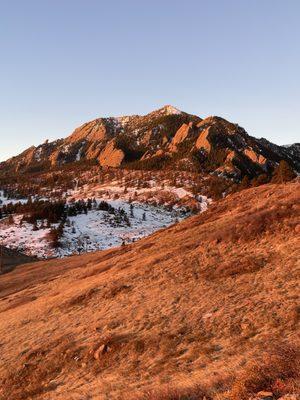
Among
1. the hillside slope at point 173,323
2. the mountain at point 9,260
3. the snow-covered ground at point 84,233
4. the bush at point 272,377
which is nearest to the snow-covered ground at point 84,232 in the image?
the snow-covered ground at point 84,233

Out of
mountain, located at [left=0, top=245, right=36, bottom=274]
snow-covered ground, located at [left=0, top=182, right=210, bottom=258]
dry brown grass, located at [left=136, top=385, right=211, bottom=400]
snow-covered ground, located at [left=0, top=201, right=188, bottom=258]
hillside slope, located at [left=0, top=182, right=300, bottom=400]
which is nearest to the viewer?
dry brown grass, located at [left=136, top=385, right=211, bottom=400]

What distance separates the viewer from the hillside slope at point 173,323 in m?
15.9

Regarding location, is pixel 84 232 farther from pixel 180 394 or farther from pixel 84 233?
pixel 180 394

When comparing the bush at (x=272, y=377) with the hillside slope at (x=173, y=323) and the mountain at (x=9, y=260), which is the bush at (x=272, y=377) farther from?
the mountain at (x=9, y=260)

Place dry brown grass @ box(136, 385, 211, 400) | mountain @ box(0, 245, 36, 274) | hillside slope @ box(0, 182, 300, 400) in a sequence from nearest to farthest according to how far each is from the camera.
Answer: dry brown grass @ box(136, 385, 211, 400)
hillside slope @ box(0, 182, 300, 400)
mountain @ box(0, 245, 36, 274)

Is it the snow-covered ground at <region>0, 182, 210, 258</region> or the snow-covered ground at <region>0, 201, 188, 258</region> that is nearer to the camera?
the snow-covered ground at <region>0, 201, 188, 258</region>

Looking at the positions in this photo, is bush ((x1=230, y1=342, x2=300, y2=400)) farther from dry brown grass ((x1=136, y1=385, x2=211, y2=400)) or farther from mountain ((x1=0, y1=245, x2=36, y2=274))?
mountain ((x1=0, y1=245, x2=36, y2=274))

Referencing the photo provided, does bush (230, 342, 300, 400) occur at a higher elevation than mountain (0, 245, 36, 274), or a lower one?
higher

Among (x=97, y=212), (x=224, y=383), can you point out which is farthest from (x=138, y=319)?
(x=97, y=212)

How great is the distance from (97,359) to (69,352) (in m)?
2.63

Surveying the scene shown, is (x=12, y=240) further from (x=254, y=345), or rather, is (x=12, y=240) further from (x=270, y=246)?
(x=254, y=345)

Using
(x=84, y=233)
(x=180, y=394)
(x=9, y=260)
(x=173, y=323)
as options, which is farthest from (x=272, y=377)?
(x=84, y=233)

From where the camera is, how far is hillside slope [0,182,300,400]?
52.1ft

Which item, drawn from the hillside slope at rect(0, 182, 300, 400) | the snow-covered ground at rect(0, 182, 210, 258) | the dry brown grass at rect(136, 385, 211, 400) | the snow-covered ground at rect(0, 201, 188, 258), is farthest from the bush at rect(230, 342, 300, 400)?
the snow-covered ground at rect(0, 201, 188, 258)
